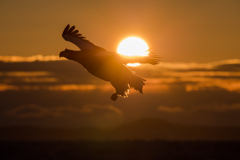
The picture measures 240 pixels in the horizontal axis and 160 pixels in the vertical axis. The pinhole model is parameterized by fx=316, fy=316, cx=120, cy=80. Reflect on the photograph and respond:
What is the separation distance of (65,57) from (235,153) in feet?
635

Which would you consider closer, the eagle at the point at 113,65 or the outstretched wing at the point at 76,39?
the eagle at the point at 113,65

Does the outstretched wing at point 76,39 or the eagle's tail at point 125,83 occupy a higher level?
the outstretched wing at point 76,39

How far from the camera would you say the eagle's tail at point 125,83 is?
16.1 m

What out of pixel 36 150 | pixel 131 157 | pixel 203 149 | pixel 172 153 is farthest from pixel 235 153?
pixel 36 150

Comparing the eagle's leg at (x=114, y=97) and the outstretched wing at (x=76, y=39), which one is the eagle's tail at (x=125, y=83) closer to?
the eagle's leg at (x=114, y=97)

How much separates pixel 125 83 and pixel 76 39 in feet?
17.9

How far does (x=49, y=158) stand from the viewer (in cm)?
16625

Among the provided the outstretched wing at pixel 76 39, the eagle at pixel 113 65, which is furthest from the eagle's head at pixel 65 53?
the outstretched wing at pixel 76 39

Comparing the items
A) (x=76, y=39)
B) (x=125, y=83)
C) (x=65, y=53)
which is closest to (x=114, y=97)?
(x=125, y=83)

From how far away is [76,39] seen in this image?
19922mm

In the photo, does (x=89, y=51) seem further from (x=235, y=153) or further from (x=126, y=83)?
(x=235, y=153)

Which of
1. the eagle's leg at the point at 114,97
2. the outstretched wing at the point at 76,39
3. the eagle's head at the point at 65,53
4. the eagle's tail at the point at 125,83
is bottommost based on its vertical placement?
the eagle's leg at the point at 114,97

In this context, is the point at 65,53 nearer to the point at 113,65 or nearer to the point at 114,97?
the point at 113,65

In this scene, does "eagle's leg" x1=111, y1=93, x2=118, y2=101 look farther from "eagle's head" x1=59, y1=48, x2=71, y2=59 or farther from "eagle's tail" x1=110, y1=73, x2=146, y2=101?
"eagle's head" x1=59, y1=48, x2=71, y2=59
